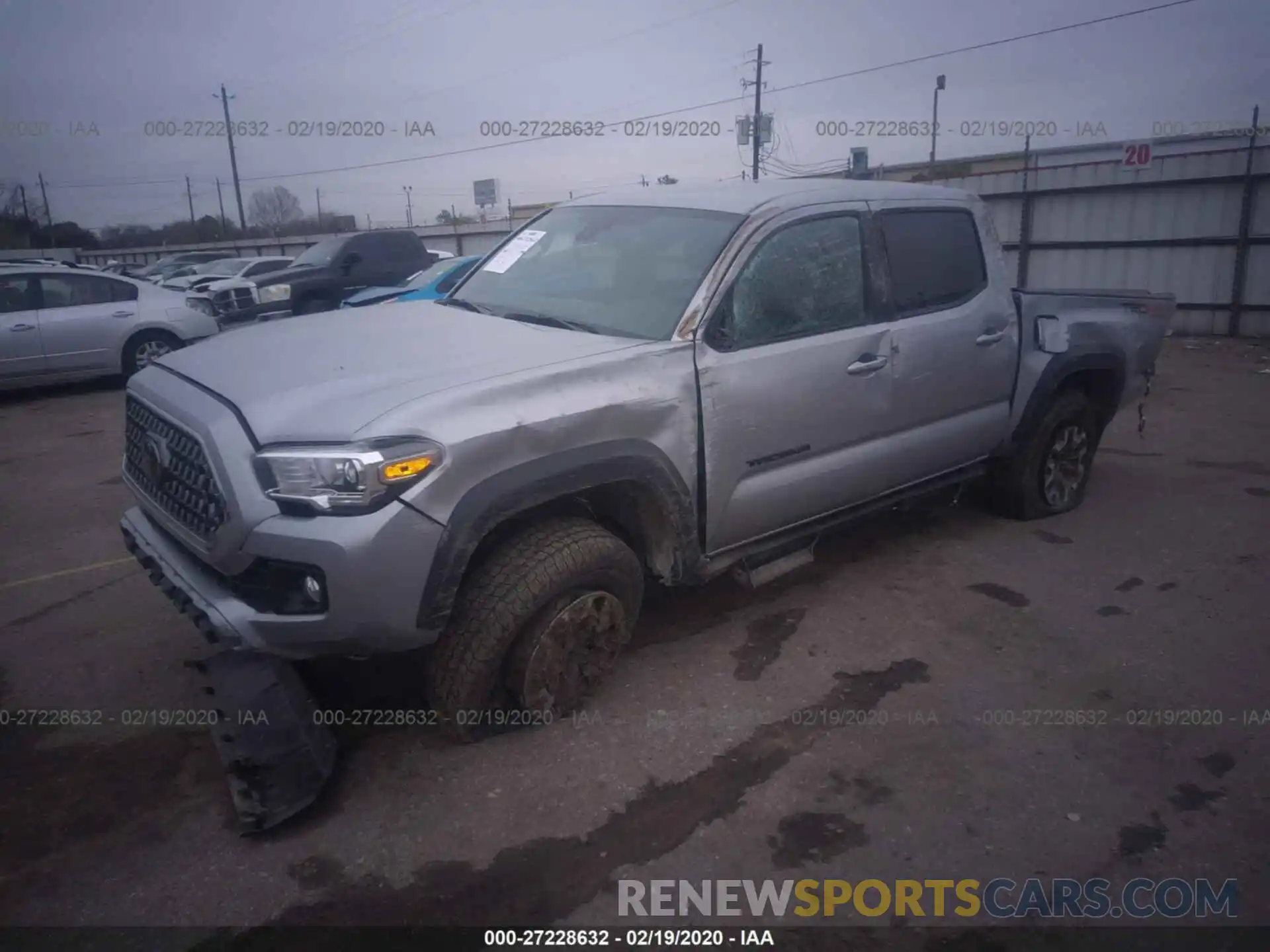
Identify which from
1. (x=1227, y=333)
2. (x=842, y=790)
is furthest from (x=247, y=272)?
(x=842, y=790)

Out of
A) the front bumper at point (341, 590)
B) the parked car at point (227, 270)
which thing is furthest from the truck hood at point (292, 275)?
the front bumper at point (341, 590)

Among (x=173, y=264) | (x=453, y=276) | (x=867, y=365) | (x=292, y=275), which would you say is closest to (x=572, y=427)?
(x=867, y=365)

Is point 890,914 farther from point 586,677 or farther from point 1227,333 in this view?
point 1227,333

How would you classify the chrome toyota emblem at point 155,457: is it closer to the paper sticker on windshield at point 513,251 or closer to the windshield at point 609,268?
the windshield at point 609,268

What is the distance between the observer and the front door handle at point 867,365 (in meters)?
4.04

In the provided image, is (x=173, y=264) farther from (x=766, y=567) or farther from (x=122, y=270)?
(x=766, y=567)

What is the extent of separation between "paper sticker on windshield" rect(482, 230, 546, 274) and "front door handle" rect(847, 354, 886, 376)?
162 cm

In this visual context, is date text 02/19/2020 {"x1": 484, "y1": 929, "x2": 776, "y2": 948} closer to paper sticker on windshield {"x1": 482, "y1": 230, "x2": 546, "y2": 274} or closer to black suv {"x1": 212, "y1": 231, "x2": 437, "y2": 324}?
paper sticker on windshield {"x1": 482, "y1": 230, "x2": 546, "y2": 274}

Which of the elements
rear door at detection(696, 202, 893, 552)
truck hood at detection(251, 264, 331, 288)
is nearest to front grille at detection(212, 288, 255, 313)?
truck hood at detection(251, 264, 331, 288)

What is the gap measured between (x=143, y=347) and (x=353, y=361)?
9605mm

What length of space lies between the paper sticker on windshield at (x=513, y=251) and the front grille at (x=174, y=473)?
1729 millimetres

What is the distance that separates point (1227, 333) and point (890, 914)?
14.9 meters

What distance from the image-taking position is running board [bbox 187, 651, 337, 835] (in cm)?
288

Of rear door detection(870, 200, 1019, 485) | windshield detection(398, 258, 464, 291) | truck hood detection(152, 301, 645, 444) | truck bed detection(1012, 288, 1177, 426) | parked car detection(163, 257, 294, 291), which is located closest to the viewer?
truck hood detection(152, 301, 645, 444)
